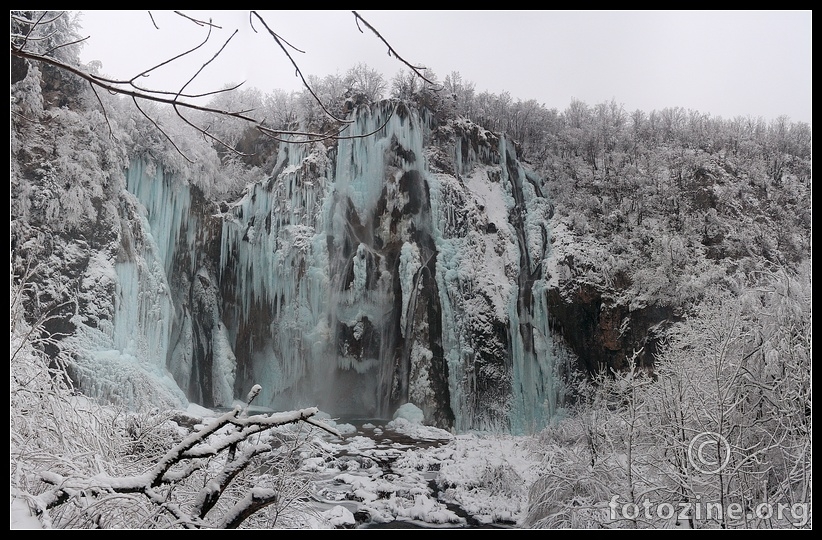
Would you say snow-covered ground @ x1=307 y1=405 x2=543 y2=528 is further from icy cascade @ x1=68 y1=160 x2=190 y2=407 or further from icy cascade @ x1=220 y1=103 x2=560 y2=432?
icy cascade @ x1=68 y1=160 x2=190 y2=407

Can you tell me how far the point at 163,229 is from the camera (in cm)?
1195

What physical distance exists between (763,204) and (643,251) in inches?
128

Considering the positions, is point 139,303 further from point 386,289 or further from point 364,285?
point 386,289

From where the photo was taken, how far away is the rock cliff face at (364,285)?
11.9 metres

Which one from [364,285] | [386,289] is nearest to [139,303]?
[364,285]

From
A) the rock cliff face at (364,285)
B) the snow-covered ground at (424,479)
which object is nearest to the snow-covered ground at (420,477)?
the snow-covered ground at (424,479)

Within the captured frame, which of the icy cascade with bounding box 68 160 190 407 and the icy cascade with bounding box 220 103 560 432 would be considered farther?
the icy cascade with bounding box 220 103 560 432

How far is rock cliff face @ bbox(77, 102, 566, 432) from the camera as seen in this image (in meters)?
11.9

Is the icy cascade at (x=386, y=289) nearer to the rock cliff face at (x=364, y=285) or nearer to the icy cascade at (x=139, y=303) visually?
the rock cliff face at (x=364, y=285)

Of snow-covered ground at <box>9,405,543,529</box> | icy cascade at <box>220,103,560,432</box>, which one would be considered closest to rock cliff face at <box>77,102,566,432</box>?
icy cascade at <box>220,103,560,432</box>

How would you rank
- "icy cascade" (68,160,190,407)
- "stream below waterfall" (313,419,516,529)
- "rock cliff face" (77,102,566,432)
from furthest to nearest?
1. "rock cliff face" (77,102,566,432)
2. "icy cascade" (68,160,190,407)
3. "stream below waterfall" (313,419,516,529)

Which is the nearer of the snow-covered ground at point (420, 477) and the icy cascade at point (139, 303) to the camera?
the snow-covered ground at point (420, 477)

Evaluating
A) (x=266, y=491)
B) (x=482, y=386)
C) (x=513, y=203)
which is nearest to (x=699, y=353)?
(x=482, y=386)
